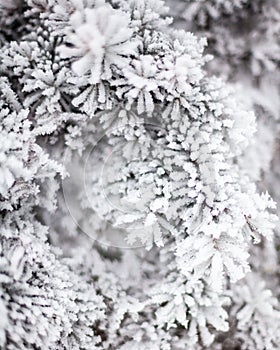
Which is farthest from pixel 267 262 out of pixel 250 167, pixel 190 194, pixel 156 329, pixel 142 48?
pixel 142 48

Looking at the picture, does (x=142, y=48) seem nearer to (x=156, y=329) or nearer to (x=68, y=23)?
(x=68, y=23)

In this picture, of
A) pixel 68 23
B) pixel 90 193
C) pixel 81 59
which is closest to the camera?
pixel 81 59

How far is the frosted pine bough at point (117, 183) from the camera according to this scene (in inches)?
39.7

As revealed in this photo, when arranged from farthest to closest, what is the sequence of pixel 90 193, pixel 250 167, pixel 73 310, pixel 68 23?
pixel 250 167, pixel 90 193, pixel 73 310, pixel 68 23

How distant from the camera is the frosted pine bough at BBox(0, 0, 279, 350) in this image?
3.31ft

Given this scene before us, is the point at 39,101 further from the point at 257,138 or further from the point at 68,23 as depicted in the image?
the point at 257,138

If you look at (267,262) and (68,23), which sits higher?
(68,23)

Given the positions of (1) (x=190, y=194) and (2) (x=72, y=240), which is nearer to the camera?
(1) (x=190, y=194)

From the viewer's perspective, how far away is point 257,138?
142 centimetres

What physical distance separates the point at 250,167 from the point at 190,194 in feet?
1.27

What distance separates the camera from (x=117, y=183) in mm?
1200

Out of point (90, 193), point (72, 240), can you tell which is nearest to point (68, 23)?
point (90, 193)

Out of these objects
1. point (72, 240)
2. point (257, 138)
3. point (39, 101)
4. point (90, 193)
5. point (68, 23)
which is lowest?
point (72, 240)

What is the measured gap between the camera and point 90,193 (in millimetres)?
1248
